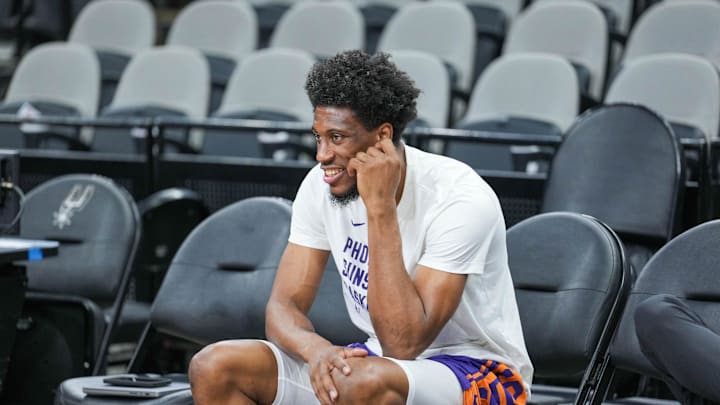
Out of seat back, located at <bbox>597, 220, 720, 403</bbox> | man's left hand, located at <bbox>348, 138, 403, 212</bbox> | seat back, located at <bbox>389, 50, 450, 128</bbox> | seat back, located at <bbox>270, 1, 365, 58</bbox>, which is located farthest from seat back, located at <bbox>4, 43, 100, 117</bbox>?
seat back, located at <bbox>597, 220, 720, 403</bbox>

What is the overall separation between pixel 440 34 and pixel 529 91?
1.01 m

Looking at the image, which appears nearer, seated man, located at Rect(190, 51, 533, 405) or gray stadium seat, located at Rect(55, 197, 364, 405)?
seated man, located at Rect(190, 51, 533, 405)

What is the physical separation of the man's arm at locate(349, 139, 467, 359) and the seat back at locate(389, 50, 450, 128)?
3.06 metres

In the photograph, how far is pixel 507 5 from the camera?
22.3ft

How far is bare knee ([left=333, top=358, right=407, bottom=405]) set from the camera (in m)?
2.29

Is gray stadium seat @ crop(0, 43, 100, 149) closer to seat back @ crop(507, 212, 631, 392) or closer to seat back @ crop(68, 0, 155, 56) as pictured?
seat back @ crop(68, 0, 155, 56)

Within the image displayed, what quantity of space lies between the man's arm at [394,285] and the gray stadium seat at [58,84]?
12.9 ft

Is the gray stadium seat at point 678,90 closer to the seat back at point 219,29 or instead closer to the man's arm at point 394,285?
the man's arm at point 394,285

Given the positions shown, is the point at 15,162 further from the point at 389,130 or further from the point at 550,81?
the point at 550,81

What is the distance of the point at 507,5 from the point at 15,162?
3960mm

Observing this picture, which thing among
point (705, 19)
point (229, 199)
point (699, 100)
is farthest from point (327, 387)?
point (705, 19)

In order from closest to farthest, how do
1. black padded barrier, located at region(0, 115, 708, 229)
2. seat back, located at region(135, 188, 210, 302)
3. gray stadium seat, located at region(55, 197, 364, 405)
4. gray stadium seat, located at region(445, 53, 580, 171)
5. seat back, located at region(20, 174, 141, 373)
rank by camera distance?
gray stadium seat, located at region(55, 197, 364, 405)
seat back, located at region(20, 174, 141, 373)
black padded barrier, located at region(0, 115, 708, 229)
seat back, located at region(135, 188, 210, 302)
gray stadium seat, located at region(445, 53, 580, 171)

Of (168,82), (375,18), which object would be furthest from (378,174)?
(375,18)

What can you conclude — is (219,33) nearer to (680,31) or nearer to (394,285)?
(680,31)
